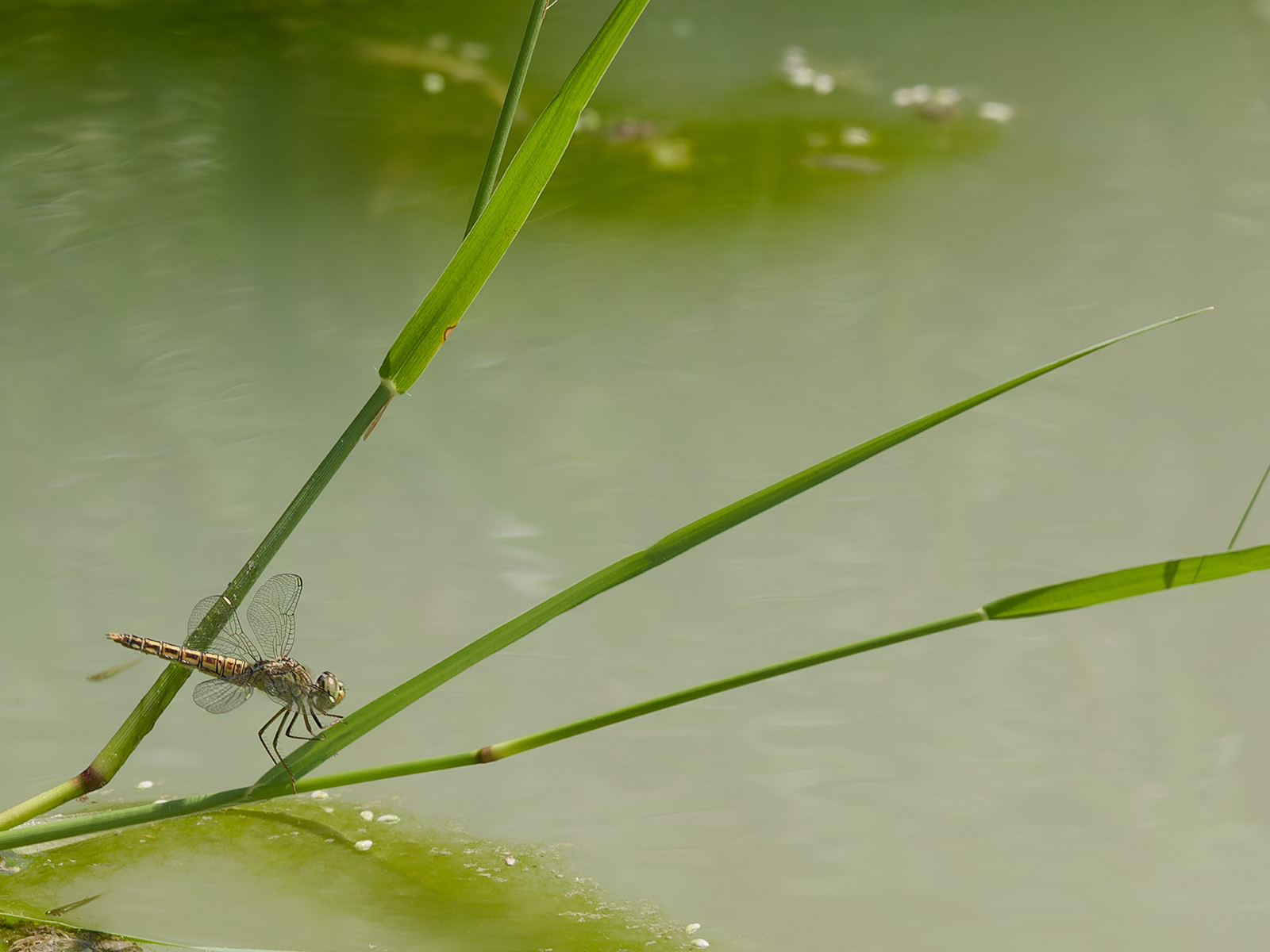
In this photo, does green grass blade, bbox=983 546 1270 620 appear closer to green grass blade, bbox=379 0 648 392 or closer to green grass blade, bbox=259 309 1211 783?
green grass blade, bbox=259 309 1211 783

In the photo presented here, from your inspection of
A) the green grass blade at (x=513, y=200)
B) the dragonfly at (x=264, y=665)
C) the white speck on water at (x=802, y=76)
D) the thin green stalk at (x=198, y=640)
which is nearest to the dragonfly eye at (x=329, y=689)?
the dragonfly at (x=264, y=665)

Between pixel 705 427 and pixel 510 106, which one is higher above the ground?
pixel 510 106

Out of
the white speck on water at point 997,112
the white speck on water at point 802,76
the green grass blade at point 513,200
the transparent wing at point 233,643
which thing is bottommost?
the transparent wing at point 233,643

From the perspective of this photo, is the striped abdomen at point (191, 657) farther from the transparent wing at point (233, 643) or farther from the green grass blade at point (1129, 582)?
the green grass blade at point (1129, 582)

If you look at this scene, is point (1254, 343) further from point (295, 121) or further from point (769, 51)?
point (295, 121)

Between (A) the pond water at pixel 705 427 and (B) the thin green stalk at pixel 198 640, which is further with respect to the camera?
(A) the pond water at pixel 705 427

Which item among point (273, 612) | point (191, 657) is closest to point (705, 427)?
point (273, 612)

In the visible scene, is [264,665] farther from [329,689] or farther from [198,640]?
[198,640]

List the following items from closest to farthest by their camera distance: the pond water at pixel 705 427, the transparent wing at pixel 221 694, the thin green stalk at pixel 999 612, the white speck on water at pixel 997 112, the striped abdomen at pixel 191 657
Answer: the thin green stalk at pixel 999 612 → the striped abdomen at pixel 191 657 → the transparent wing at pixel 221 694 → the pond water at pixel 705 427 → the white speck on water at pixel 997 112
